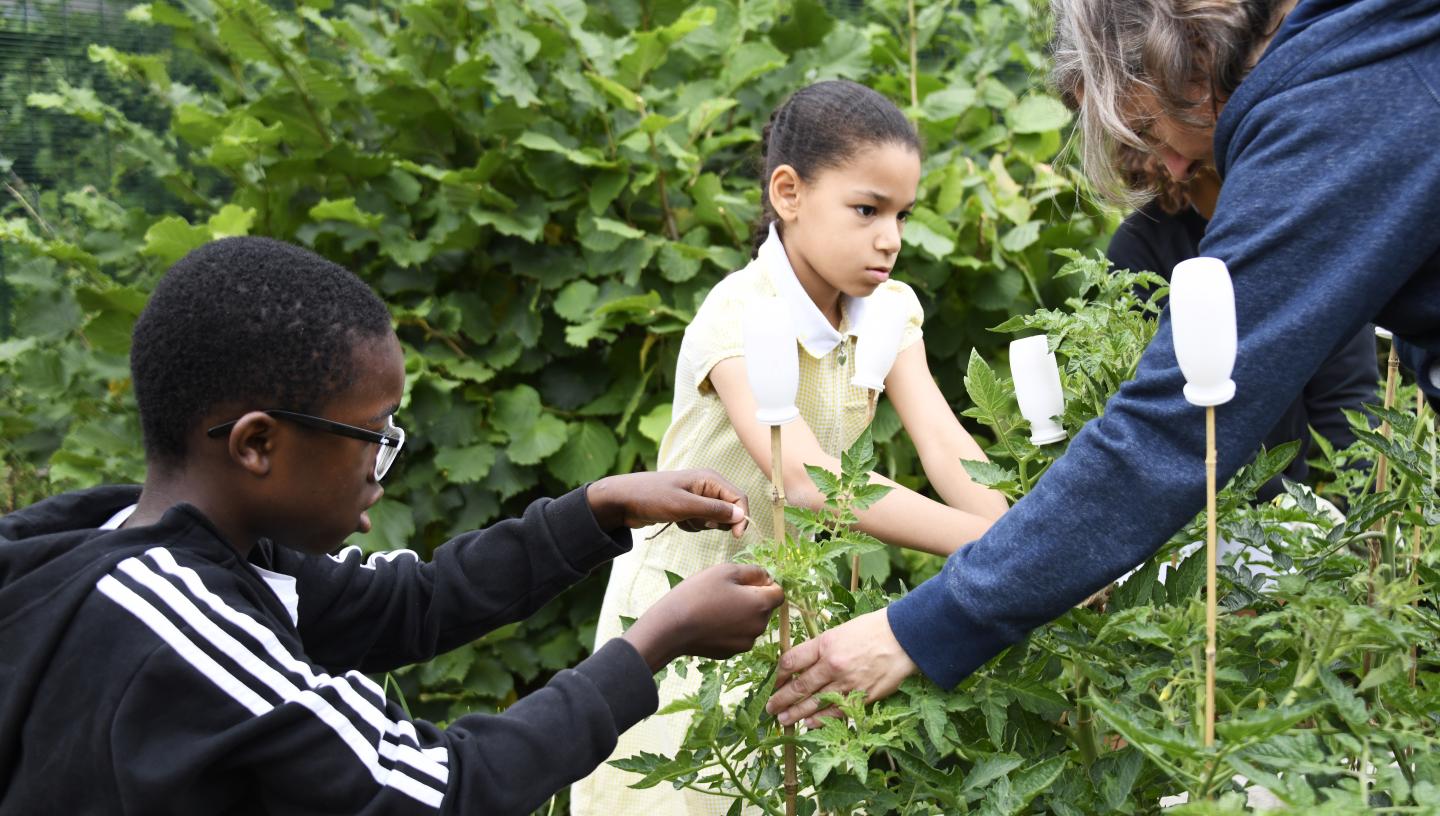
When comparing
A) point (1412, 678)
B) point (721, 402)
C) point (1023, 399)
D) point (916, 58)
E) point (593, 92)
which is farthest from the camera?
Answer: point (916, 58)

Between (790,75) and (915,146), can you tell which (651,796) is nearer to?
(915,146)

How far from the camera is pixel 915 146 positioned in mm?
2553

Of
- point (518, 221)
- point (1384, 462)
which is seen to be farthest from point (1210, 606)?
point (518, 221)

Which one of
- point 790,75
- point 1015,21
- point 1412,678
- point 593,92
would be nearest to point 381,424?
point 1412,678

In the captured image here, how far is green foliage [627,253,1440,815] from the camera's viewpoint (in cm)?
118

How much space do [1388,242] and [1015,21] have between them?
109 inches

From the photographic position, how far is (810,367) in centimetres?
242

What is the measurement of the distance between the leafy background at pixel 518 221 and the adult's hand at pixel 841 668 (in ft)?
4.66

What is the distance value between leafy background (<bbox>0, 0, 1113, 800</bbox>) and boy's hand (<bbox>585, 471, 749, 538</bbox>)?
1.06 metres

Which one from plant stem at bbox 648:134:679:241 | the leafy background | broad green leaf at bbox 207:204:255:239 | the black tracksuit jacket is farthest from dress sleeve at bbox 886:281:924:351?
broad green leaf at bbox 207:204:255:239

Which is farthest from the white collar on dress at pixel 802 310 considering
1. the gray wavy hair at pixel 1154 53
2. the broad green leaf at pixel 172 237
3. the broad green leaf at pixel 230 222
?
the broad green leaf at pixel 172 237

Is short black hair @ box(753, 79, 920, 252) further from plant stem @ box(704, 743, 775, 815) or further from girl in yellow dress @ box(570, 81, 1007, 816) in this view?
plant stem @ box(704, 743, 775, 815)

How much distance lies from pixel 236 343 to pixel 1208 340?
100 cm

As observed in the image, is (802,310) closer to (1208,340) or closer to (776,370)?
(776,370)
